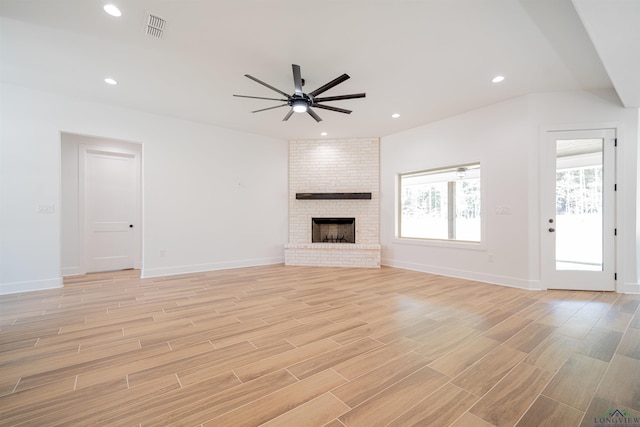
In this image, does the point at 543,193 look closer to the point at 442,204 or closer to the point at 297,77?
the point at 442,204

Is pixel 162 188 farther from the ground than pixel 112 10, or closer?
closer

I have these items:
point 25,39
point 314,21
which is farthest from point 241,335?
point 25,39

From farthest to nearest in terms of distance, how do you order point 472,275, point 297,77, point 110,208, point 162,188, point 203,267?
point 110,208, point 203,267, point 162,188, point 472,275, point 297,77

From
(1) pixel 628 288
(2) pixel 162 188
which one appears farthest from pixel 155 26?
(1) pixel 628 288

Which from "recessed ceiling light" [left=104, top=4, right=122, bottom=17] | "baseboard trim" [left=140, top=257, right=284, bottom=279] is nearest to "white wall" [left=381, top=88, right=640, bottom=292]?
"baseboard trim" [left=140, top=257, right=284, bottom=279]

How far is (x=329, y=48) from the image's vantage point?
2.79 meters

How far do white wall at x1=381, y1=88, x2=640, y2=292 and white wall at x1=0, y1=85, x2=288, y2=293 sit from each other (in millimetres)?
3775

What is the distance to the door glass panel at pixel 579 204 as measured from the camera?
3.74 meters

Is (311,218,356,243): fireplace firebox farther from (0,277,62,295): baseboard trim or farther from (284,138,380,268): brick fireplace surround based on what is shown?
(0,277,62,295): baseboard trim

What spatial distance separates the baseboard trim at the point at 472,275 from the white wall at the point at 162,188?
9.66ft

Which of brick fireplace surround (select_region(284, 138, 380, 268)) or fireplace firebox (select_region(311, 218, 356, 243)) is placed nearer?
brick fireplace surround (select_region(284, 138, 380, 268))

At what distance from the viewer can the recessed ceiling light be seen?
7.32ft

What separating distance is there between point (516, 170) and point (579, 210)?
1012mm

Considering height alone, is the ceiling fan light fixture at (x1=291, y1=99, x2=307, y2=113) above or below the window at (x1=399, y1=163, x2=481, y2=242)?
above
